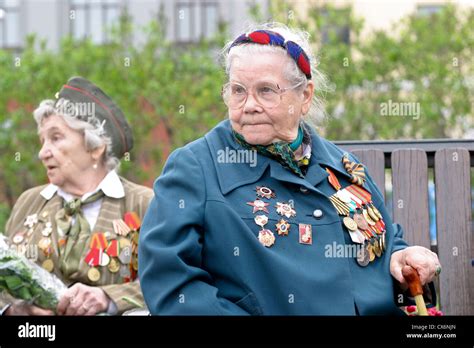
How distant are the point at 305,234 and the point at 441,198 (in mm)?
1006

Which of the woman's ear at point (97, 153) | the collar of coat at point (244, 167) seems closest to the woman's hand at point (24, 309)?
the woman's ear at point (97, 153)

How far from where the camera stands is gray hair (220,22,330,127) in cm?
293

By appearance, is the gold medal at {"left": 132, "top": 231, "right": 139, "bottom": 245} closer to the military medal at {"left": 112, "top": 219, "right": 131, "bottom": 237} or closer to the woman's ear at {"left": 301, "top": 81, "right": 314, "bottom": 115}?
the military medal at {"left": 112, "top": 219, "right": 131, "bottom": 237}

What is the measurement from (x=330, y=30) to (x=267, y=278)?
7.29 metres

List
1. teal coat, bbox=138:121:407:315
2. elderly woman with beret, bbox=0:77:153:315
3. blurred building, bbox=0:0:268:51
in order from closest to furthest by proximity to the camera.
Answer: teal coat, bbox=138:121:407:315 → elderly woman with beret, bbox=0:77:153:315 → blurred building, bbox=0:0:268:51

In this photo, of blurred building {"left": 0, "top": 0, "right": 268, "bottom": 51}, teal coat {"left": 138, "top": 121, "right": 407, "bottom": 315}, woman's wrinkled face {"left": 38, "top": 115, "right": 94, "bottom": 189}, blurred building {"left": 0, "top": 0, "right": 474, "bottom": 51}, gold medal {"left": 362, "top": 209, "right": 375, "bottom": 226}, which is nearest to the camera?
teal coat {"left": 138, "top": 121, "right": 407, "bottom": 315}

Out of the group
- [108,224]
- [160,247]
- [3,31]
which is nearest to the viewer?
[160,247]

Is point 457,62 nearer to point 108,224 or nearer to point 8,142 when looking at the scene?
point 8,142

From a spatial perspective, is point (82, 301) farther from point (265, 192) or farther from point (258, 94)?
point (258, 94)

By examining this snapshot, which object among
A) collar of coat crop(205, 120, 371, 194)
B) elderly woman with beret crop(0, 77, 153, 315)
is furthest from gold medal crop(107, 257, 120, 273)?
collar of coat crop(205, 120, 371, 194)

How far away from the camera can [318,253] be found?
9.36ft

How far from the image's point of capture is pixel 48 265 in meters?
3.71

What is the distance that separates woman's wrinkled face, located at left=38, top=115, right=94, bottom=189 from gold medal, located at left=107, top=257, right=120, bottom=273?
15.5 inches
